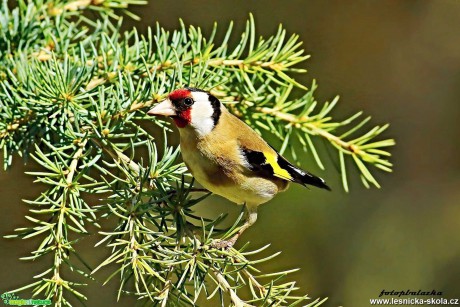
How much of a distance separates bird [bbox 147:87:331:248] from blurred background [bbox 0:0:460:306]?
2.33ft

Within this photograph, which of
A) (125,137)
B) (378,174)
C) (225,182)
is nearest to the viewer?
(125,137)

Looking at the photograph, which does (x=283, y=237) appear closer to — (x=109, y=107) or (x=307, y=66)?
(x=307, y=66)

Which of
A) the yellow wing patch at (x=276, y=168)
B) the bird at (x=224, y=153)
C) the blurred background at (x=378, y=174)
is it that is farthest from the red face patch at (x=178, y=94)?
the blurred background at (x=378, y=174)

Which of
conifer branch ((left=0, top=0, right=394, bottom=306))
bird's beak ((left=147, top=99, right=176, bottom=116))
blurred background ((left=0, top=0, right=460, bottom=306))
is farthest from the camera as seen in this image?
blurred background ((left=0, top=0, right=460, bottom=306))

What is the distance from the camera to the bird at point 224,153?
1.22 meters

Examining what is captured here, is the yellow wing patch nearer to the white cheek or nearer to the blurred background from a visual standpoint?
the white cheek

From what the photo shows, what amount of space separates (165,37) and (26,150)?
1.05ft

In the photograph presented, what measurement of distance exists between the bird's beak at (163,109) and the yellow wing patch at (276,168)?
9.7 inches

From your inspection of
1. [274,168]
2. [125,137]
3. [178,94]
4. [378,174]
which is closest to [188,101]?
[178,94]

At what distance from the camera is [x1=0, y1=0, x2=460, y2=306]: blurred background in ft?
7.13

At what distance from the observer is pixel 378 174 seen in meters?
2.46

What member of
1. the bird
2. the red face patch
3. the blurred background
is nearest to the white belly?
the bird

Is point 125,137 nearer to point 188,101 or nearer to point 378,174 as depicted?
point 188,101

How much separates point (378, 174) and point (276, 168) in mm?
1185
